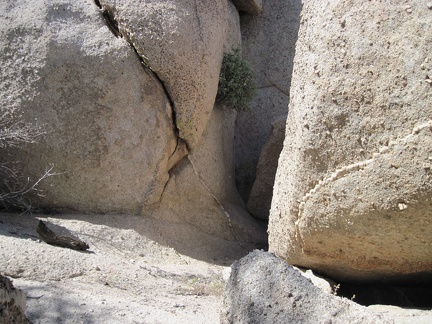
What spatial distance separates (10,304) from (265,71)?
4.90 m

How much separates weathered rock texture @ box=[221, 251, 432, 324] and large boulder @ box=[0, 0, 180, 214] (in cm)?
236

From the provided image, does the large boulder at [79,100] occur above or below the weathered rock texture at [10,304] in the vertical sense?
above

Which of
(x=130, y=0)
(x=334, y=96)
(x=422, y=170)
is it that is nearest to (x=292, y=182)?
(x=334, y=96)

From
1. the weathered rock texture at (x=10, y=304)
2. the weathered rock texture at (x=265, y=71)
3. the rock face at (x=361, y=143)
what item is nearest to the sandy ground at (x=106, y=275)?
the weathered rock texture at (x=10, y=304)

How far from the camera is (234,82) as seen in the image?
5891 millimetres

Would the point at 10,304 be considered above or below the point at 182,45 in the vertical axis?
below

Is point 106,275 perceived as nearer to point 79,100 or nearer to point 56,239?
point 56,239

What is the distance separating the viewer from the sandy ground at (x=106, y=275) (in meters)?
3.05

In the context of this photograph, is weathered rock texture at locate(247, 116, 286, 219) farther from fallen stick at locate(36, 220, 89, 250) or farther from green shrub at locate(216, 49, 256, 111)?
fallen stick at locate(36, 220, 89, 250)

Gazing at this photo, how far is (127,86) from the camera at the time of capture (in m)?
5.11

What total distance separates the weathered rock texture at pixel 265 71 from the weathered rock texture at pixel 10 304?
412 cm

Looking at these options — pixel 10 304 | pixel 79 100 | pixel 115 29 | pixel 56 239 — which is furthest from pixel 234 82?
pixel 10 304

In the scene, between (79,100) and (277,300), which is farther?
(79,100)

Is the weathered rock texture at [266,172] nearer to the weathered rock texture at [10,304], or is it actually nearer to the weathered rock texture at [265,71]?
the weathered rock texture at [265,71]
